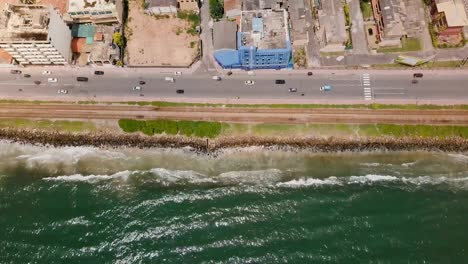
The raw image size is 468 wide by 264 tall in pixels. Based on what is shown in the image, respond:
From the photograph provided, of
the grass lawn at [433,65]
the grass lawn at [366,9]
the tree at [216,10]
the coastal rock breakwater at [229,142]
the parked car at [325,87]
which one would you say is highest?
the tree at [216,10]

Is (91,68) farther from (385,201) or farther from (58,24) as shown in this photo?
(385,201)

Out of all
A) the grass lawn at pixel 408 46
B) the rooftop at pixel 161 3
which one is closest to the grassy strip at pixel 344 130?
the grass lawn at pixel 408 46

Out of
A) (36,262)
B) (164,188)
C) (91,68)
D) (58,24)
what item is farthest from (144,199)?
(58,24)

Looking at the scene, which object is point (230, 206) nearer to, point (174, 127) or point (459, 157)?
point (174, 127)

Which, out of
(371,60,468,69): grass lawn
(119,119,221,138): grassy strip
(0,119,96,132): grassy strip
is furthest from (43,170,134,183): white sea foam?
(371,60,468,69): grass lawn

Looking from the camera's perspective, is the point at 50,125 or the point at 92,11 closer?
the point at 50,125

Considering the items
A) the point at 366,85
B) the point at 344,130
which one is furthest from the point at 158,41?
the point at 366,85

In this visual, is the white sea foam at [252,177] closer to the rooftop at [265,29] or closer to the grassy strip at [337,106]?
the grassy strip at [337,106]
